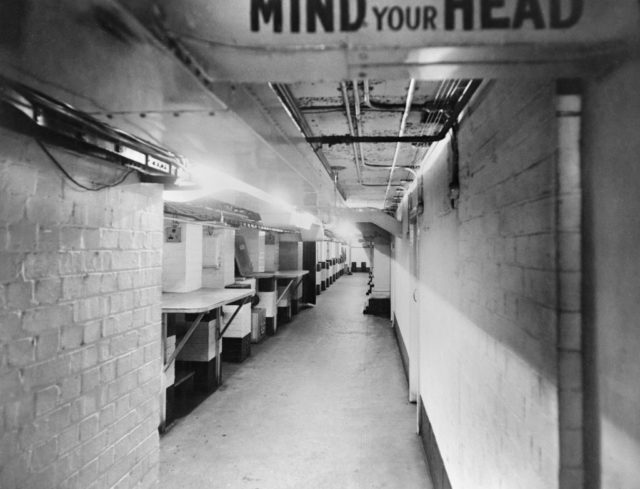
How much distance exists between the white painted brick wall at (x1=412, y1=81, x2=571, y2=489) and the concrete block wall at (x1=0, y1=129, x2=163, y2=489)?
5.49ft

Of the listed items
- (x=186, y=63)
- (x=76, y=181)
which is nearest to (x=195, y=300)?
(x=76, y=181)

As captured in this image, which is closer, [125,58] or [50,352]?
[125,58]

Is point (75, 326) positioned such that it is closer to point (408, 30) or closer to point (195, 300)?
point (408, 30)

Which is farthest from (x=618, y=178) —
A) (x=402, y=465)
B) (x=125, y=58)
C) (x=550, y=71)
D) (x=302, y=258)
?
(x=302, y=258)

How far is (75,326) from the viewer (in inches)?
60.6

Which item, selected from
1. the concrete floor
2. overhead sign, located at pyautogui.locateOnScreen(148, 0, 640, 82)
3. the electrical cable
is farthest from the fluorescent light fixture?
the concrete floor

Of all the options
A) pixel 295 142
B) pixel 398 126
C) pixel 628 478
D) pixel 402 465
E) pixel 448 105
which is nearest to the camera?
pixel 628 478

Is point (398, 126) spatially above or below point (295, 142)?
above

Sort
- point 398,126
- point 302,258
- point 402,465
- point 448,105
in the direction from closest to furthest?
1. point 448,105
2. point 398,126
3. point 402,465
4. point 302,258

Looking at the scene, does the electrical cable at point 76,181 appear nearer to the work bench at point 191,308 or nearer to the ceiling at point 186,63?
the ceiling at point 186,63

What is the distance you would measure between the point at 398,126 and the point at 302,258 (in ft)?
26.3

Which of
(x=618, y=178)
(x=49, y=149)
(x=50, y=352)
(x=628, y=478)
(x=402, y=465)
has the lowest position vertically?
(x=402, y=465)

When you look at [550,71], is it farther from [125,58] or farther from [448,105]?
[448,105]

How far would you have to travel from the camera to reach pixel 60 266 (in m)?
1.48
